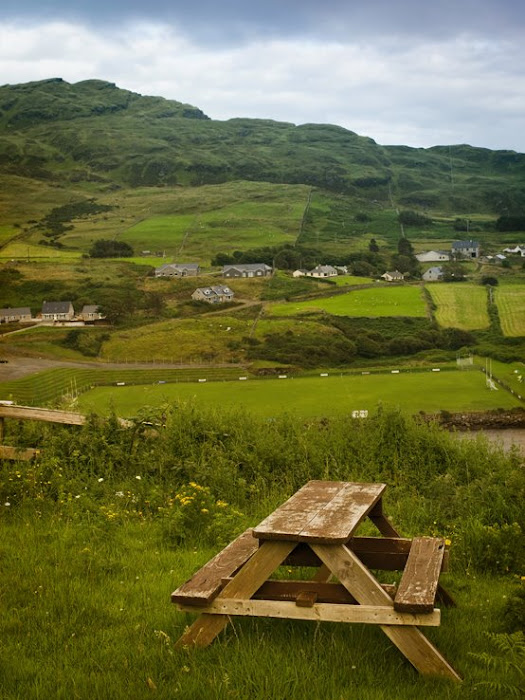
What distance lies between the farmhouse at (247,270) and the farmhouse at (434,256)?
11.4 m

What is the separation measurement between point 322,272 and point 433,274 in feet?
21.5

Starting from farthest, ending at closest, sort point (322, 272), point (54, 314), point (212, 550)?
1. point (322, 272)
2. point (54, 314)
3. point (212, 550)

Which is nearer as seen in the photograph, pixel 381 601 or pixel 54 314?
pixel 381 601

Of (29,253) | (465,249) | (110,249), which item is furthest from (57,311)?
(465,249)

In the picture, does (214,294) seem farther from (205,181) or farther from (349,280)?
(205,181)

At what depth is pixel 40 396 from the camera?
2444 cm

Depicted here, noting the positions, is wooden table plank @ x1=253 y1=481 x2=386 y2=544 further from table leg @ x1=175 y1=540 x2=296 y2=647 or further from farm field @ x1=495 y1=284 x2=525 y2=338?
farm field @ x1=495 y1=284 x2=525 y2=338

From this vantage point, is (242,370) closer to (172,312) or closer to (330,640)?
(172,312)

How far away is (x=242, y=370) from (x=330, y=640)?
2552 cm

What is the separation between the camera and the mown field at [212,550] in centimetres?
389

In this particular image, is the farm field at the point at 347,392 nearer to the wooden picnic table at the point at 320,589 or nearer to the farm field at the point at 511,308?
the farm field at the point at 511,308

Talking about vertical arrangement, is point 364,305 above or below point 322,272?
below

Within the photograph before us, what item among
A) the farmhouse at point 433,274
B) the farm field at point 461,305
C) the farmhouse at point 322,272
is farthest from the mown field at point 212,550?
the farmhouse at point 433,274

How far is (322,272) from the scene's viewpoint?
140 ft
